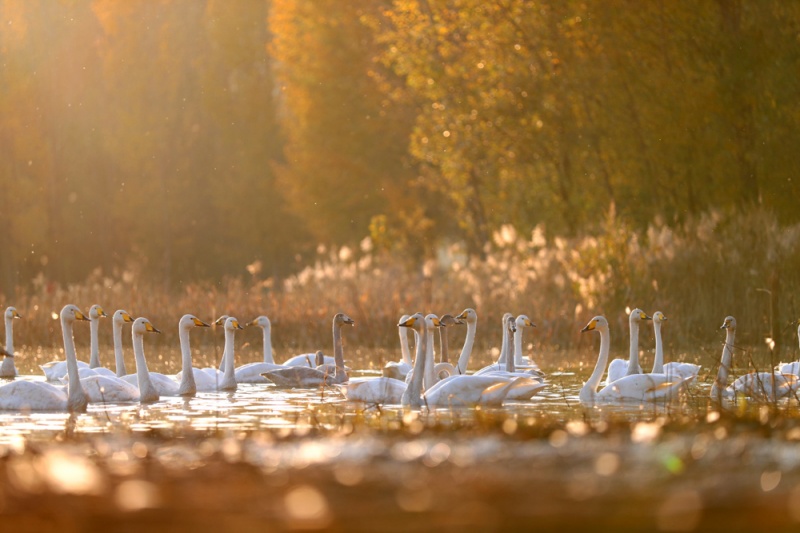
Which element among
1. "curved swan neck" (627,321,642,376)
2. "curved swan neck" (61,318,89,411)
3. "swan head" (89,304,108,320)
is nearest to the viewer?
"curved swan neck" (61,318,89,411)

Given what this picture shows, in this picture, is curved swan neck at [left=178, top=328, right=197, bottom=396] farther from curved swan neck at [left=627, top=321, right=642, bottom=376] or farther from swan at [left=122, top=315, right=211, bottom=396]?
curved swan neck at [left=627, top=321, right=642, bottom=376]

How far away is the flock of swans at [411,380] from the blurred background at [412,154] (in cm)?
149

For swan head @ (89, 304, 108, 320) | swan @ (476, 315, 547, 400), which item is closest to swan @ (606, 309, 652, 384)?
swan @ (476, 315, 547, 400)

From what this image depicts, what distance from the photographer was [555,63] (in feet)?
105

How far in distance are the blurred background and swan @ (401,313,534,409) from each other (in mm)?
2648

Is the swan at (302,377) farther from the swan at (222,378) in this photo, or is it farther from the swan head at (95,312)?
the swan head at (95,312)

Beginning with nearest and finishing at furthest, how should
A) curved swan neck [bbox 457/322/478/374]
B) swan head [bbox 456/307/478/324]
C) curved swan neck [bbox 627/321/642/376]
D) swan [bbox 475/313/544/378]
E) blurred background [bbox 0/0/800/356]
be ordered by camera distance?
curved swan neck [bbox 627/321/642/376] → curved swan neck [bbox 457/322/478/374] → swan [bbox 475/313/544/378] → swan head [bbox 456/307/478/324] → blurred background [bbox 0/0/800/356]

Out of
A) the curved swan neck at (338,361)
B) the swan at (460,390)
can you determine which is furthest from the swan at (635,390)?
the curved swan neck at (338,361)

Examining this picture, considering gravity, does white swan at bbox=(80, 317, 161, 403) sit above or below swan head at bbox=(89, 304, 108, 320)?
below

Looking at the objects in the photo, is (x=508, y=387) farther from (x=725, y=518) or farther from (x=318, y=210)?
(x=318, y=210)

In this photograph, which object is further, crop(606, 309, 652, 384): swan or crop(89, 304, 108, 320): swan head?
crop(89, 304, 108, 320): swan head

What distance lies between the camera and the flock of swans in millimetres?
14148

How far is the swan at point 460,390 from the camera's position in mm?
14117

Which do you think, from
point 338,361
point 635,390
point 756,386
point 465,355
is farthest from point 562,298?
point 756,386
